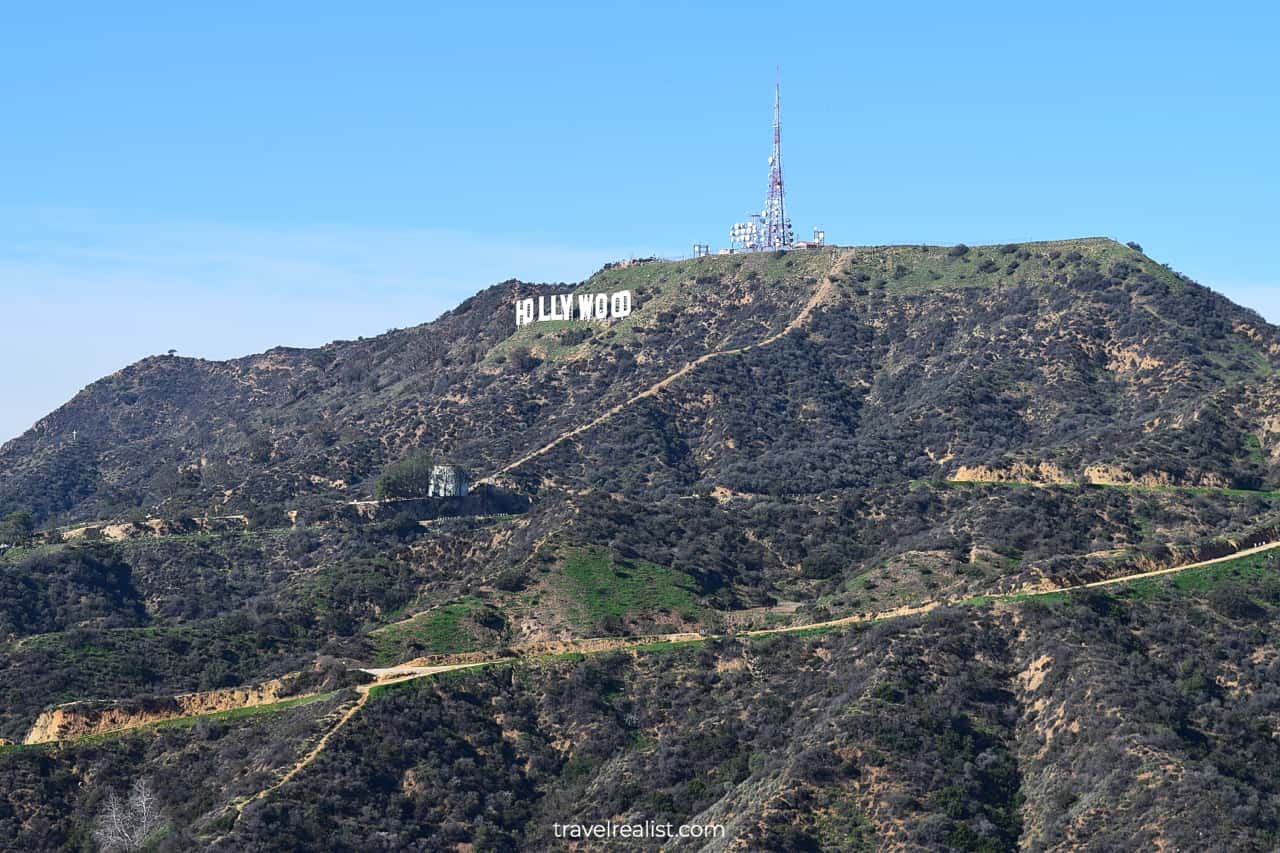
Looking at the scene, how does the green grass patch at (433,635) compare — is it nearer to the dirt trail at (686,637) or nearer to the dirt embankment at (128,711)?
the dirt trail at (686,637)

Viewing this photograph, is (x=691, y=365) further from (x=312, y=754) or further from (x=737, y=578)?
(x=312, y=754)

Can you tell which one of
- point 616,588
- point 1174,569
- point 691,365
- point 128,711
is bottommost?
point 128,711

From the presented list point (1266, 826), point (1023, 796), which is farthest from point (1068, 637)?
point (1266, 826)

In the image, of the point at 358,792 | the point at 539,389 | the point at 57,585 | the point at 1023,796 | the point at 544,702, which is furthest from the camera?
the point at 539,389

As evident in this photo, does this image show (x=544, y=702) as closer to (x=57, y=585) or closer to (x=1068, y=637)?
(x=1068, y=637)

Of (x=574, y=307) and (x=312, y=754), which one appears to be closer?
(x=312, y=754)

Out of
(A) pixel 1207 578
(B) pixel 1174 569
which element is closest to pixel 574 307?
(B) pixel 1174 569
